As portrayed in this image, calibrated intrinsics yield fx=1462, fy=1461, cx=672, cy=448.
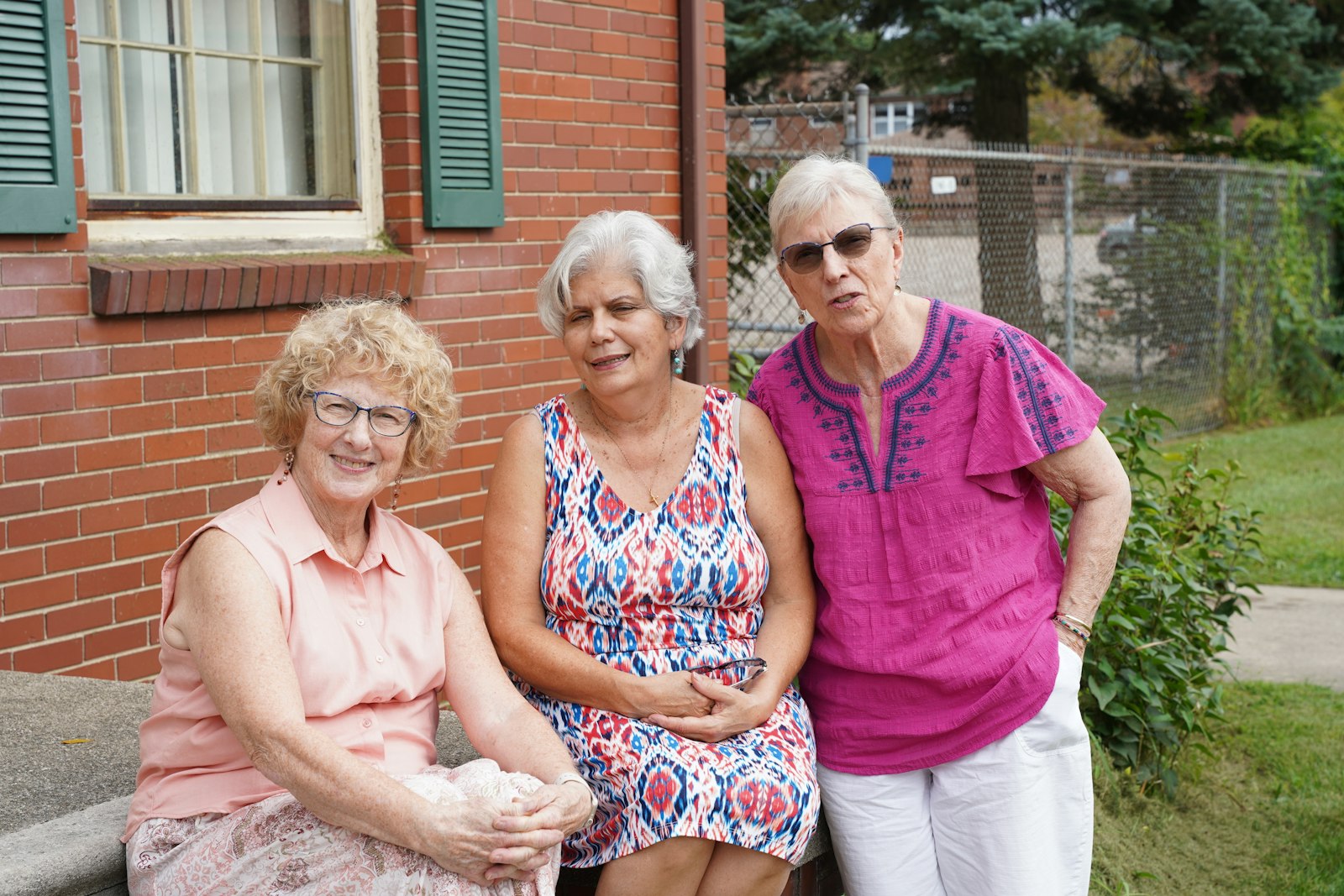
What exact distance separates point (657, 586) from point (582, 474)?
26 centimetres

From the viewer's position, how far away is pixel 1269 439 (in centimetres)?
1123

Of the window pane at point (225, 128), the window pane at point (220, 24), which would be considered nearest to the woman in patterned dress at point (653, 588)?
the window pane at point (225, 128)

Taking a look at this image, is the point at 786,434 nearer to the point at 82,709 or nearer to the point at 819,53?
the point at 82,709

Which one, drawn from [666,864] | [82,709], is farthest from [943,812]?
[82,709]

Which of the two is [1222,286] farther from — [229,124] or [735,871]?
[735,871]

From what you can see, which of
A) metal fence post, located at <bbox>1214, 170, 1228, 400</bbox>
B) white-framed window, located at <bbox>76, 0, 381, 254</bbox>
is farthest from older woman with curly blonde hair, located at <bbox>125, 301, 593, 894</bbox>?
metal fence post, located at <bbox>1214, 170, 1228, 400</bbox>

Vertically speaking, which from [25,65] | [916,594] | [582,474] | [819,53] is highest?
[819,53]

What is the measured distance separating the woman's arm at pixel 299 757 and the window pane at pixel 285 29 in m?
2.80

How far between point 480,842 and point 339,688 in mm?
366

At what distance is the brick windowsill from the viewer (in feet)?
12.7

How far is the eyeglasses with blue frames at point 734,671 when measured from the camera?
272 centimetres

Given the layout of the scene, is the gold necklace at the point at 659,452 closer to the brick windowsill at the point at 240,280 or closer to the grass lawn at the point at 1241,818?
the brick windowsill at the point at 240,280

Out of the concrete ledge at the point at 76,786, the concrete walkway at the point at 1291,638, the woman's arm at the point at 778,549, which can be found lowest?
the concrete walkway at the point at 1291,638

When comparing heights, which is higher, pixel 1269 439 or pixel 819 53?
pixel 819 53
